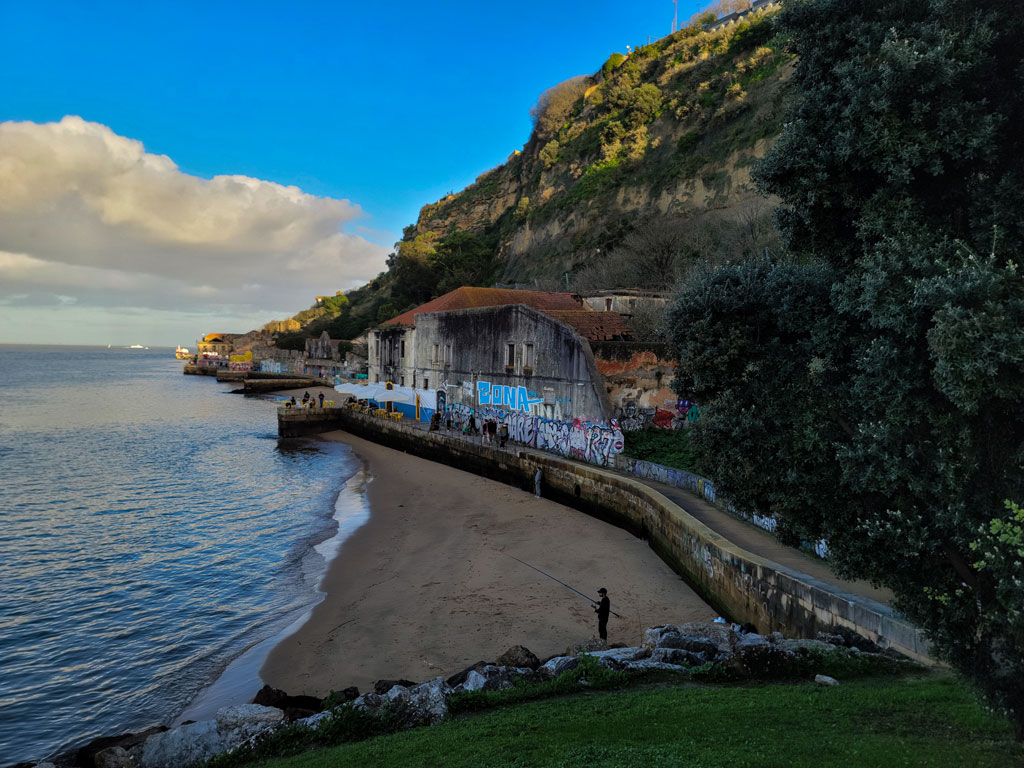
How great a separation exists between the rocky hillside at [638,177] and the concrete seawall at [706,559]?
1600 cm

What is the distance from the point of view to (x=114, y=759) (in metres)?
7.59

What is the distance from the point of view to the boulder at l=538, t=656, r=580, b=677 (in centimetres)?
822

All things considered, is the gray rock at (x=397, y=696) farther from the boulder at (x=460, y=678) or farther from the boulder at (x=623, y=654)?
the boulder at (x=623, y=654)

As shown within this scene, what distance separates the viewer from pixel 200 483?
2683 cm

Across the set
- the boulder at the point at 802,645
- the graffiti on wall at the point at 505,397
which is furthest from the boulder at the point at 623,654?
the graffiti on wall at the point at 505,397

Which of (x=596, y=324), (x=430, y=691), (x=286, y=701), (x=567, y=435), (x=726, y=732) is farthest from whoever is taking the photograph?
(x=596, y=324)

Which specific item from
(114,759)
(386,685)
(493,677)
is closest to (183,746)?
(114,759)

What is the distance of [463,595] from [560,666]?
5262 mm

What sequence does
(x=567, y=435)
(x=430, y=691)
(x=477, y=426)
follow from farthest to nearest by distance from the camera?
(x=477, y=426)
(x=567, y=435)
(x=430, y=691)

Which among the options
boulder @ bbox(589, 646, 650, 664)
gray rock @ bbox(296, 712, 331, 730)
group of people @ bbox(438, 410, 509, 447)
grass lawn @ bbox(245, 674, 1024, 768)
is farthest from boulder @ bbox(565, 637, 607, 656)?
group of people @ bbox(438, 410, 509, 447)

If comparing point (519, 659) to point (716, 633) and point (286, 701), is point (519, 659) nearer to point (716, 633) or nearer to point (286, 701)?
point (716, 633)

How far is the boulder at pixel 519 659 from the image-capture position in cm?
880

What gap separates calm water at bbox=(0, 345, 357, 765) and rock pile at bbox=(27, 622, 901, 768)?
2.23 m

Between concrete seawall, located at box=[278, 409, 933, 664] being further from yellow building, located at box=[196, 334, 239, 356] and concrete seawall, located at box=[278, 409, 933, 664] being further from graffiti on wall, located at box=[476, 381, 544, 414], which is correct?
yellow building, located at box=[196, 334, 239, 356]
